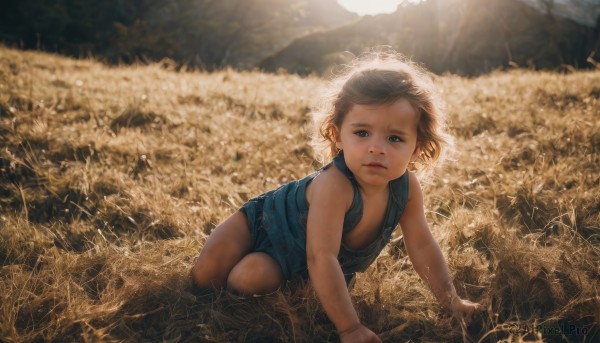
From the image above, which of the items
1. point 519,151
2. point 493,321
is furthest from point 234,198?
point 519,151

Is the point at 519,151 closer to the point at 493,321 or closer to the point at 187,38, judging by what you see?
the point at 493,321

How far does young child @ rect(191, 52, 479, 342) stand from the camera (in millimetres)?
1798

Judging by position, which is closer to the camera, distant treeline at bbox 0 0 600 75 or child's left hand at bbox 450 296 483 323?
child's left hand at bbox 450 296 483 323

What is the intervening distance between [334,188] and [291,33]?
880 inches

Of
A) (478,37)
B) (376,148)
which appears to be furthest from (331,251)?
(478,37)

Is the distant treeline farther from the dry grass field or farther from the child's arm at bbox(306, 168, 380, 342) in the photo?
the child's arm at bbox(306, 168, 380, 342)

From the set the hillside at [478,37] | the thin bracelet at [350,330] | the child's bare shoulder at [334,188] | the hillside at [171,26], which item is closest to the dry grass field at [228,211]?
the thin bracelet at [350,330]

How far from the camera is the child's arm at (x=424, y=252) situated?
2004 millimetres

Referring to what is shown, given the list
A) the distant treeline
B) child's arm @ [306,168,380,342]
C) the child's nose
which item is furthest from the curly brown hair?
the distant treeline

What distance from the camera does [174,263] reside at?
2314 millimetres

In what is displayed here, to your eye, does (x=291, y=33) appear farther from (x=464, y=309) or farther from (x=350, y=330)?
(x=350, y=330)

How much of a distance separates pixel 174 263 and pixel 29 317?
656 mm

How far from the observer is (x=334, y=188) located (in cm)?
184

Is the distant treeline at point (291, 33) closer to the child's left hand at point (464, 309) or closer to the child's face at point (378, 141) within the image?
the child's face at point (378, 141)
